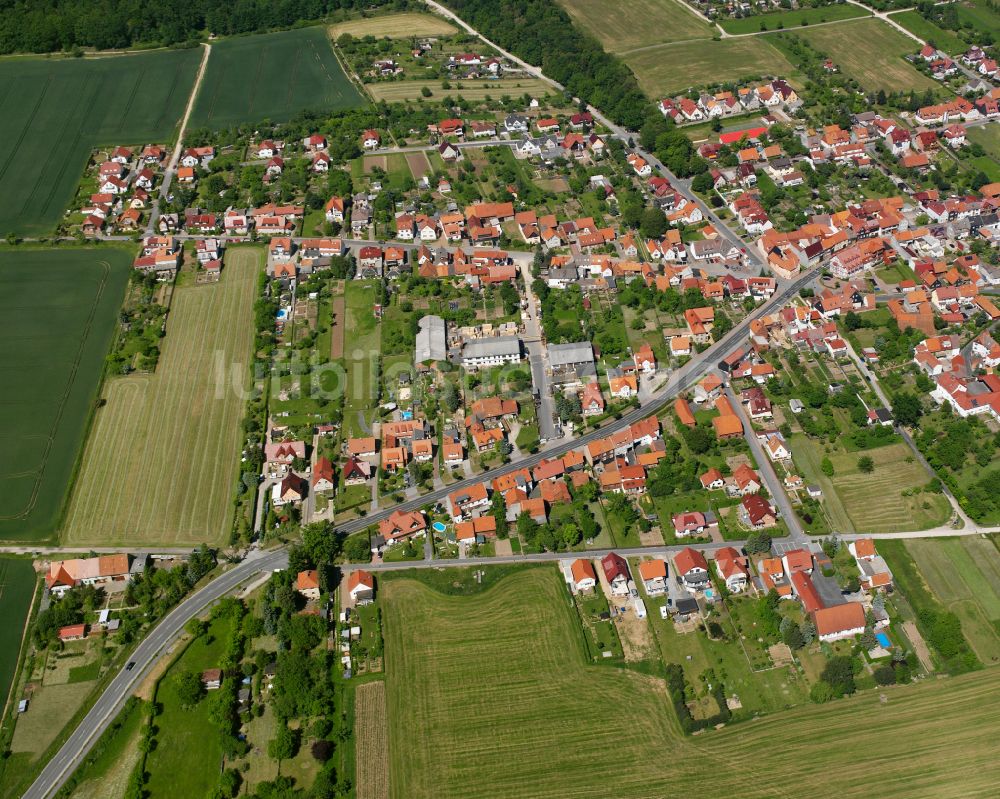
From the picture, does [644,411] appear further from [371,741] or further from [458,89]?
[458,89]

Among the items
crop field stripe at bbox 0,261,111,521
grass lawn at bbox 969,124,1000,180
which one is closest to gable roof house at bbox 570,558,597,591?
crop field stripe at bbox 0,261,111,521

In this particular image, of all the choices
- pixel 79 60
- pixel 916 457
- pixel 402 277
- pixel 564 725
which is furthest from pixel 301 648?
pixel 79 60

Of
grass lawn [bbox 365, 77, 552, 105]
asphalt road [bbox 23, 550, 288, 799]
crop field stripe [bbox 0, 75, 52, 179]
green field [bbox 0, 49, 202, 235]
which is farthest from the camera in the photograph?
grass lawn [bbox 365, 77, 552, 105]

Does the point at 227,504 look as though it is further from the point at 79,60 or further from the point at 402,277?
the point at 79,60

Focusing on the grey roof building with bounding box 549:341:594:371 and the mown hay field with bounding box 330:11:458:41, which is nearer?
the grey roof building with bounding box 549:341:594:371

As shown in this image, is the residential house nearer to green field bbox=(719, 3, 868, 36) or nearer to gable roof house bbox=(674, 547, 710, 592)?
gable roof house bbox=(674, 547, 710, 592)
